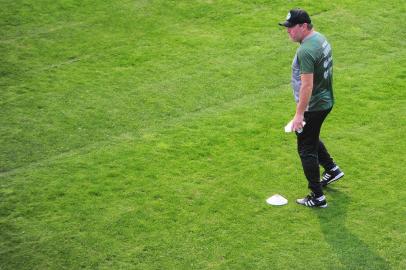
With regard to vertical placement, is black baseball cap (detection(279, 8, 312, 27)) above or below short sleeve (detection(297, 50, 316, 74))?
above

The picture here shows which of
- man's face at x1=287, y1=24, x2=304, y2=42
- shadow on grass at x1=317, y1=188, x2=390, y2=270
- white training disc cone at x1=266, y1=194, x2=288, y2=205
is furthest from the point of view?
white training disc cone at x1=266, y1=194, x2=288, y2=205

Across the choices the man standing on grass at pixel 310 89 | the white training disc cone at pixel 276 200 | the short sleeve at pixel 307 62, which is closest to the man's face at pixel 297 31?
the man standing on grass at pixel 310 89

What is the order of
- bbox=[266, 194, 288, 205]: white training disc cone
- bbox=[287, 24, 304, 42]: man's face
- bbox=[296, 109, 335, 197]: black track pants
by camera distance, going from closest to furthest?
bbox=[287, 24, 304, 42]: man's face → bbox=[296, 109, 335, 197]: black track pants → bbox=[266, 194, 288, 205]: white training disc cone

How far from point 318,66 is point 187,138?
103 inches

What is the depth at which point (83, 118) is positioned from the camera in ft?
28.7

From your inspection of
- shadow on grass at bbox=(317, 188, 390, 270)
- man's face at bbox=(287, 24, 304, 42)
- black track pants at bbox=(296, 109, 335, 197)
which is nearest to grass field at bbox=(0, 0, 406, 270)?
shadow on grass at bbox=(317, 188, 390, 270)

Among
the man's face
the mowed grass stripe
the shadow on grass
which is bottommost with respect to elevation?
the shadow on grass

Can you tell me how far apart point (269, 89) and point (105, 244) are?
164 inches

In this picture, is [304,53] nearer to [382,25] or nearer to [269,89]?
[269,89]

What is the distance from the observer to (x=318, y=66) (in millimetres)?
6246

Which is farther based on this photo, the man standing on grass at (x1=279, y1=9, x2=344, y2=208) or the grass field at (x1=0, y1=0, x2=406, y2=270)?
the grass field at (x1=0, y1=0, x2=406, y2=270)

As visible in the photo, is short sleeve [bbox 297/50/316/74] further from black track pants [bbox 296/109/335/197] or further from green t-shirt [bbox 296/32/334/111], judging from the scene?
black track pants [bbox 296/109/335/197]

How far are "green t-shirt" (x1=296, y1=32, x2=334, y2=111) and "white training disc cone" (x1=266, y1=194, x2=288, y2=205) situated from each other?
3.93ft

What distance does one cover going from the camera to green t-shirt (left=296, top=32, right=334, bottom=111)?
6.12 metres
